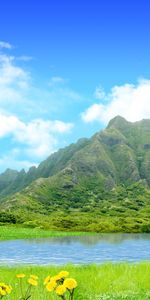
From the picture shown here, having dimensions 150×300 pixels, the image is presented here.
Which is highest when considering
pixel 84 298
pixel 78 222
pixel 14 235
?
pixel 78 222

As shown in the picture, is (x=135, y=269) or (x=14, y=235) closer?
(x=135, y=269)

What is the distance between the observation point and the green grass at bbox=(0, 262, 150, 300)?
58.8ft

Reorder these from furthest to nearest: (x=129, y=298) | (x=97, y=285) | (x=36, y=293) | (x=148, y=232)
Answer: (x=148, y=232), (x=97, y=285), (x=36, y=293), (x=129, y=298)

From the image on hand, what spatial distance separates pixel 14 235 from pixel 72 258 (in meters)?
43.1

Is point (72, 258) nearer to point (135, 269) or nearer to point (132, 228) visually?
point (135, 269)

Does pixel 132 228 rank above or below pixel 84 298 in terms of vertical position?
above

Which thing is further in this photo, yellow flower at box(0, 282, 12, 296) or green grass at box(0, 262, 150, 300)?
green grass at box(0, 262, 150, 300)

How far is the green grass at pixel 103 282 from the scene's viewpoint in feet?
58.8

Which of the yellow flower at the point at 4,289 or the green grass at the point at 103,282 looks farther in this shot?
the green grass at the point at 103,282

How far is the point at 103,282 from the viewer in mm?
22062

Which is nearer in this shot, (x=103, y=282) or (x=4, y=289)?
(x=4, y=289)

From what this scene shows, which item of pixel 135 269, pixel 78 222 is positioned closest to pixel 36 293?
pixel 135 269

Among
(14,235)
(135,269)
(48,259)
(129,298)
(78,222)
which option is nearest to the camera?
(129,298)

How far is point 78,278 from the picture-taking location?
22.4 m
